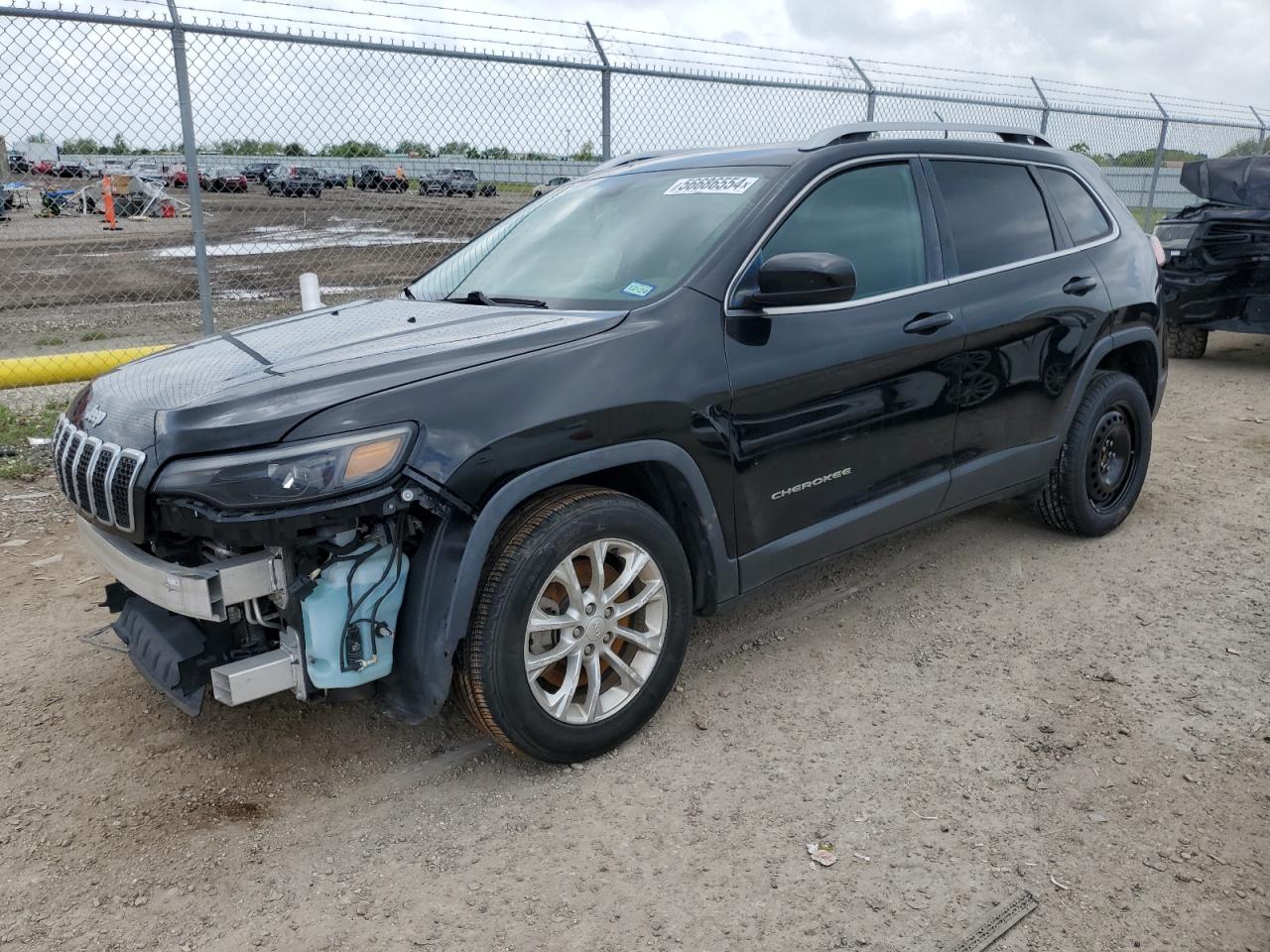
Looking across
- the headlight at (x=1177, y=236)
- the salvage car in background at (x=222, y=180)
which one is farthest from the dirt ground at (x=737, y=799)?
the headlight at (x=1177, y=236)

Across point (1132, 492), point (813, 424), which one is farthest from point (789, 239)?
point (1132, 492)

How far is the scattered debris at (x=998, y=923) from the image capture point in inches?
92.6

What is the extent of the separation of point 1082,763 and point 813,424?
135 cm

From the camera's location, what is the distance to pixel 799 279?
3.14 metres

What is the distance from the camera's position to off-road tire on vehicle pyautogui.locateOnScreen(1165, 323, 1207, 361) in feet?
32.3

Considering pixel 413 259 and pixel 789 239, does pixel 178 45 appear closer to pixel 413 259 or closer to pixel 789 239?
pixel 789 239

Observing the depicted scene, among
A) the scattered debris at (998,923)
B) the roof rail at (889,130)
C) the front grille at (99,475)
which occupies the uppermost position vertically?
the roof rail at (889,130)

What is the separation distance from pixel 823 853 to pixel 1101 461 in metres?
2.98

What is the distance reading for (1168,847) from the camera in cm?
269

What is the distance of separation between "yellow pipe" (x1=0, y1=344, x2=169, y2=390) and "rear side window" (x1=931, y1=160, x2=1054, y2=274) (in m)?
5.23

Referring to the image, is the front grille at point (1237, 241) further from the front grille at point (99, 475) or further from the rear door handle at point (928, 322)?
the front grille at point (99, 475)

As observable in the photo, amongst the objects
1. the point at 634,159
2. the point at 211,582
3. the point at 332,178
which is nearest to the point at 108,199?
the point at 332,178

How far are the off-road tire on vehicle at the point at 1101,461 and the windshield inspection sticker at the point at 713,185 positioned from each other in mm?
2094

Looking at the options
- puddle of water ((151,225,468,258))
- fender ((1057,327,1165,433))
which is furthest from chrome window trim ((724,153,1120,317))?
puddle of water ((151,225,468,258))
